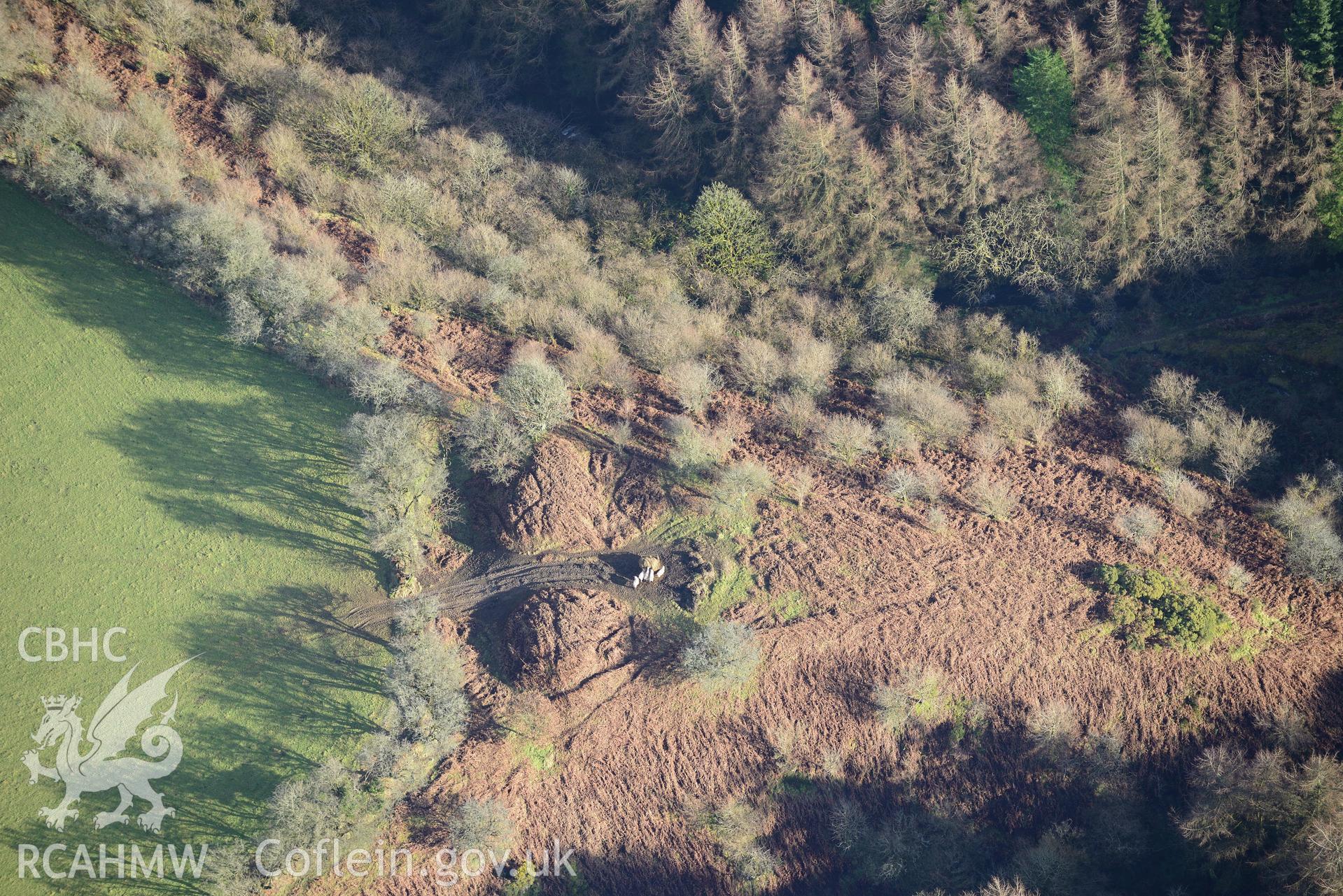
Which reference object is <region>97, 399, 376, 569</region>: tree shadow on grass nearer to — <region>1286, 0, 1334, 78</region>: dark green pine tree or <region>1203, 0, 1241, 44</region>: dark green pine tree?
<region>1203, 0, 1241, 44</region>: dark green pine tree

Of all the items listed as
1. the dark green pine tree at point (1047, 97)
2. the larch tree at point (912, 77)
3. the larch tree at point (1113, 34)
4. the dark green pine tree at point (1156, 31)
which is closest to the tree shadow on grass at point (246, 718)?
the larch tree at point (912, 77)

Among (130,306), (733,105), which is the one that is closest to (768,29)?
(733,105)

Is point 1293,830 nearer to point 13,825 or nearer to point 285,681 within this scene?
point 285,681

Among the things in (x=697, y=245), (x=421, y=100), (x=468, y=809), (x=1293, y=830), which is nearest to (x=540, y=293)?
(x=697, y=245)

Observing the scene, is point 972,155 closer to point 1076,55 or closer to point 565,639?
point 1076,55

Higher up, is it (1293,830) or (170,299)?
(1293,830)
